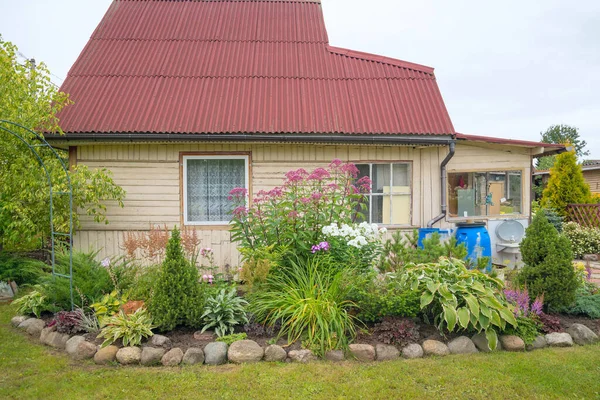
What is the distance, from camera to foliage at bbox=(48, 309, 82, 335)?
4.78 meters

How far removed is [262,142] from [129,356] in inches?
171

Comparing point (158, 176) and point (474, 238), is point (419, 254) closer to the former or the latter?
point (474, 238)

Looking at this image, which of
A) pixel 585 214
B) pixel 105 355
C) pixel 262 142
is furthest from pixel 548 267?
pixel 585 214

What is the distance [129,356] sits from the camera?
4219 millimetres

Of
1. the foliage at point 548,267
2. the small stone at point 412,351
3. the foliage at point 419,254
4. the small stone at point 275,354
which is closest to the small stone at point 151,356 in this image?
the small stone at point 275,354

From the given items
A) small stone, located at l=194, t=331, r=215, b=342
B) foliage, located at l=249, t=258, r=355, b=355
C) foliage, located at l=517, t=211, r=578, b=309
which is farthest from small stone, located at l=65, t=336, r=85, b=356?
foliage, located at l=517, t=211, r=578, b=309

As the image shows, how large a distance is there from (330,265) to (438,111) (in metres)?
4.59

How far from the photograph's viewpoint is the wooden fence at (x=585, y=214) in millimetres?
11835

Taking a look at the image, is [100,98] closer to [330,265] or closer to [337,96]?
[337,96]

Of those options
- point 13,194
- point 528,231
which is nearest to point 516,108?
point 528,231

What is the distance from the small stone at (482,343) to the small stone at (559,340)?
600 millimetres

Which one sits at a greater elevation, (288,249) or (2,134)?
(2,134)

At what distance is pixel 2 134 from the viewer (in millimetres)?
6848

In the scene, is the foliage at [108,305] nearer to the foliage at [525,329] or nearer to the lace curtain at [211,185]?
the lace curtain at [211,185]
